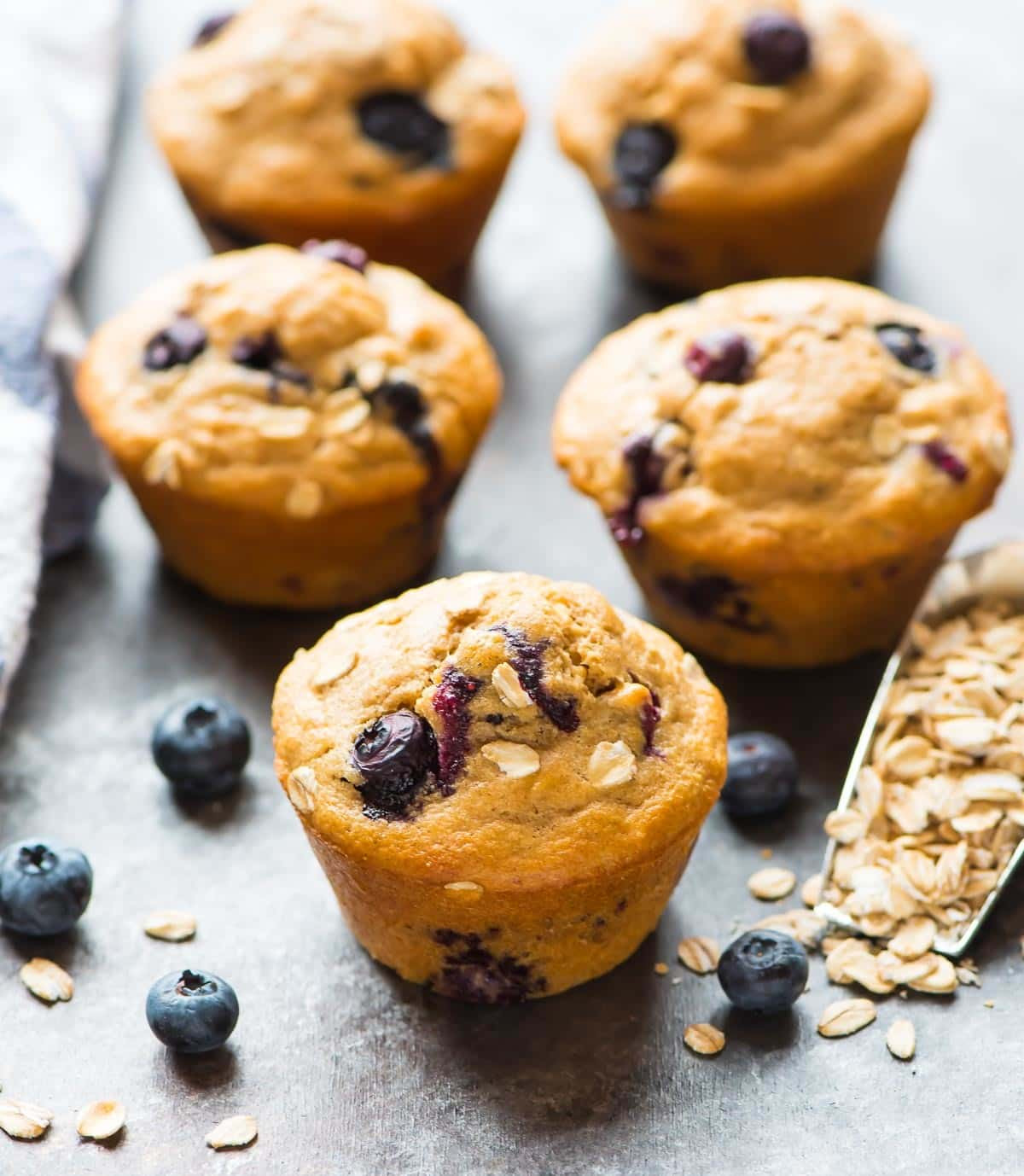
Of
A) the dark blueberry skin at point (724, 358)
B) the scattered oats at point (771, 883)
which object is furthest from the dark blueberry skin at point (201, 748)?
the dark blueberry skin at point (724, 358)

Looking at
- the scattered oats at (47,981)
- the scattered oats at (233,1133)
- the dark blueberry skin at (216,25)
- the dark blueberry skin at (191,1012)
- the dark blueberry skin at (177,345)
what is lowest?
the scattered oats at (47,981)

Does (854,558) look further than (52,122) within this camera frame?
No

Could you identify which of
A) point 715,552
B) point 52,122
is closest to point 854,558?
point 715,552

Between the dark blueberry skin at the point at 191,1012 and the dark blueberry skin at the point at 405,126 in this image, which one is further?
the dark blueberry skin at the point at 405,126

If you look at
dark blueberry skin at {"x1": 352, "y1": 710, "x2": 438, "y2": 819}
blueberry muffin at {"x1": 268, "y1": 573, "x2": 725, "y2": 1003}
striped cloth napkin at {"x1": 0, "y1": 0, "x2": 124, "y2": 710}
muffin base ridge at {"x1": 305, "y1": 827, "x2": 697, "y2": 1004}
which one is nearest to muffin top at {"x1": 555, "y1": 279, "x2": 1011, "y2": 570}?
blueberry muffin at {"x1": 268, "y1": 573, "x2": 725, "y2": 1003}

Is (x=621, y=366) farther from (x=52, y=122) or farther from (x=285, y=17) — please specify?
(x=52, y=122)

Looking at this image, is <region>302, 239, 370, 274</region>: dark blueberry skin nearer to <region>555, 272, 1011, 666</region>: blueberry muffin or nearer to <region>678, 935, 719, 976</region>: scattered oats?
<region>555, 272, 1011, 666</region>: blueberry muffin

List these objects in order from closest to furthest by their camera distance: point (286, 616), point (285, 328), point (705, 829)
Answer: point (705, 829) < point (285, 328) < point (286, 616)

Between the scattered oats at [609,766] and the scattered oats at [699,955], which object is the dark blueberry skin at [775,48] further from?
the scattered oats at [699,955]
